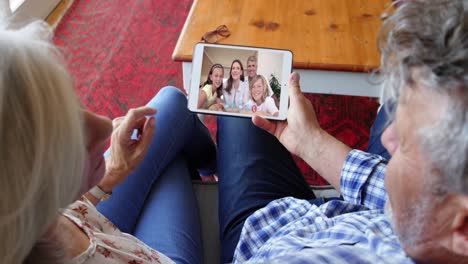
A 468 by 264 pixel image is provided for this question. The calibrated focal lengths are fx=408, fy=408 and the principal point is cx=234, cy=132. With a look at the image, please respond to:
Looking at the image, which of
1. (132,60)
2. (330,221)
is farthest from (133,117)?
(132,60)

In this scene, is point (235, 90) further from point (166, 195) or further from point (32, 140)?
point (32, 140)

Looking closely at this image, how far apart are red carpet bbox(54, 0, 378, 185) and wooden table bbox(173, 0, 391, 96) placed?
1.43 feet

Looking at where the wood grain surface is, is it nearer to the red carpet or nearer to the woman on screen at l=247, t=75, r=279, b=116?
the woman on screen at l=247, t=75, r=279, b=116

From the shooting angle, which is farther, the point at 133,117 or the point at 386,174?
the point at 133,117

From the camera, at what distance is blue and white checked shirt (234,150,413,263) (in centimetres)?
69

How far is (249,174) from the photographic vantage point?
0.92 metres

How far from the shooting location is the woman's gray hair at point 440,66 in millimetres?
433

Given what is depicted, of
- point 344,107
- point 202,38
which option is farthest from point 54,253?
point 344,107

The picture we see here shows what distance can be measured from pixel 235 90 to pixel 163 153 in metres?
0.23

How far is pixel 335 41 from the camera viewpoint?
1141 millimetres

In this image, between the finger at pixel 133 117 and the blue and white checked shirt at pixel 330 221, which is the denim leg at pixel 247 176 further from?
the finger at pixel 133 117

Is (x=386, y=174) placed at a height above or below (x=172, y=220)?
above

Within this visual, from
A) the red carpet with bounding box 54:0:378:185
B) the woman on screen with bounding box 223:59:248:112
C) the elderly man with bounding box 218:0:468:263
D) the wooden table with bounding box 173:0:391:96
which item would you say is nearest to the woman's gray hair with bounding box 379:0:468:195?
the elderly man with bounding box 218:0:468:263

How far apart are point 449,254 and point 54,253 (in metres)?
0.49
